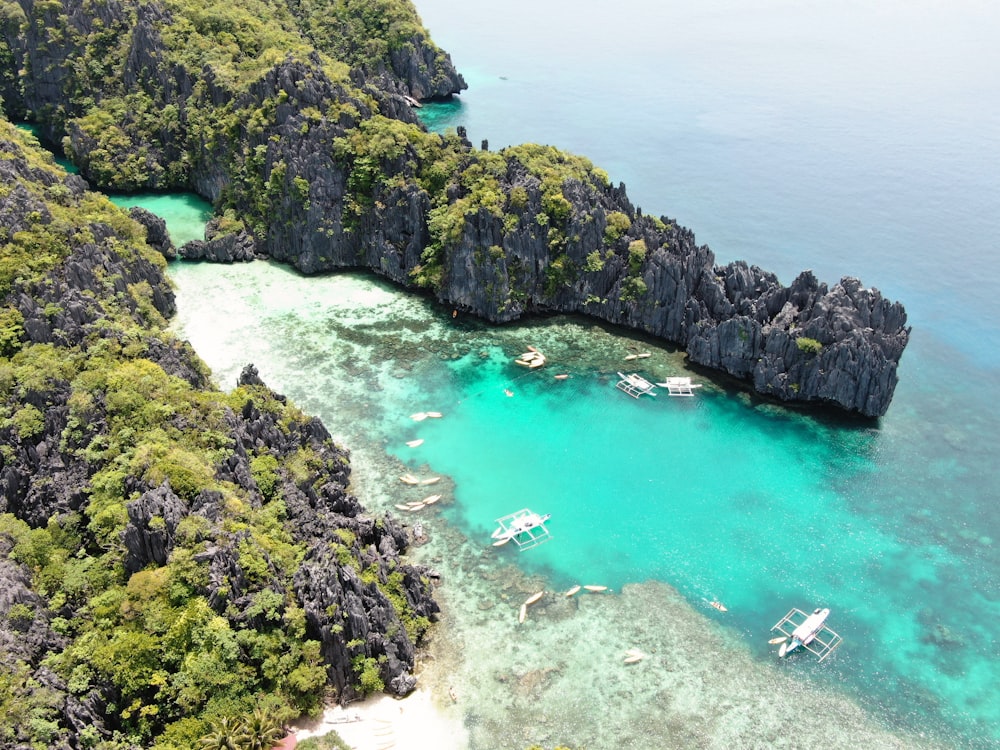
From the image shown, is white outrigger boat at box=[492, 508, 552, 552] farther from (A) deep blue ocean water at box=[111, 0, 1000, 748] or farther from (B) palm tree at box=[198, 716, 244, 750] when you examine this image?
(B) palm tree at box=[198, 716, 244, 750]

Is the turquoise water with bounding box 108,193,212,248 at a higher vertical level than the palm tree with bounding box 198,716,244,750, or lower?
higher

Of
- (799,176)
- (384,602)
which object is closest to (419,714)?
(384,602)

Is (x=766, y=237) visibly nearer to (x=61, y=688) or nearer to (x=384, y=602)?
(x=384, y=602)

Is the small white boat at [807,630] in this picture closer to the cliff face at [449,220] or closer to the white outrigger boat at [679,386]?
the cliff face at [449,220]

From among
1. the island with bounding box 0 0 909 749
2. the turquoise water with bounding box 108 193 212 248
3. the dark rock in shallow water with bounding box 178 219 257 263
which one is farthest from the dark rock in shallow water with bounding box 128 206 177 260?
the turquoise water with bounding box 108 193 212 248

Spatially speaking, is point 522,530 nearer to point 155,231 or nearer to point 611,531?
point 611,531

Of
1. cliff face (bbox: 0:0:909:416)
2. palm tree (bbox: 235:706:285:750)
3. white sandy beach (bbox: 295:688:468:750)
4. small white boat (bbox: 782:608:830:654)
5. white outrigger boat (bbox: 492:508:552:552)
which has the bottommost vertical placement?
white sandy beach (bbox: 295:688:468:750)

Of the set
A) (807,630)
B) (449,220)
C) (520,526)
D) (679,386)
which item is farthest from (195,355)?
(807,630)
